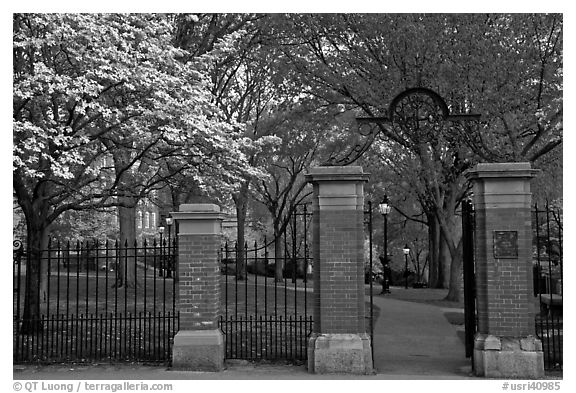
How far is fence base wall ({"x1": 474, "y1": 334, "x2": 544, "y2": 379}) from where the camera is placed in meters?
9.28

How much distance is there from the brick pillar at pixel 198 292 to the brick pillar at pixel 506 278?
4147 mm

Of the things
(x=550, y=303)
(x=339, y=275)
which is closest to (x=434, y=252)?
(x=550, y=303)

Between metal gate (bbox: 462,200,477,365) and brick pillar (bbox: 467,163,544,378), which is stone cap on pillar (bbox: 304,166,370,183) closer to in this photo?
brick pillar (bbox: 467,163,544,378)

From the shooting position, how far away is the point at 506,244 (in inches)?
372

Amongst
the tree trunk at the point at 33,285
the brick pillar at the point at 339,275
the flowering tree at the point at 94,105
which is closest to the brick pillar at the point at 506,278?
the brick pillar at the point at 339,275

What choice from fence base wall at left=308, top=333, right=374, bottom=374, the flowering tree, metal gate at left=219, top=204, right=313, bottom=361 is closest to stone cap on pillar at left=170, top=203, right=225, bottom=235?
metal gate at left=219, top=204, right=313, bottom=361

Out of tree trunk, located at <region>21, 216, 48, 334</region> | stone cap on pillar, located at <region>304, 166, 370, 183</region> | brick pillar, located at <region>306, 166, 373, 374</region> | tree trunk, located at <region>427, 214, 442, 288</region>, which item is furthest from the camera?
tree trunk, located at <region>427, 214, 442, 288</region>

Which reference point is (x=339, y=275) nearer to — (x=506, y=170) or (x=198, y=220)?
(x=198, y=220)

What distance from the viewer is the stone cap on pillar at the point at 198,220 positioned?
995cm

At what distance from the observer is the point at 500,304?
9414 millimetres

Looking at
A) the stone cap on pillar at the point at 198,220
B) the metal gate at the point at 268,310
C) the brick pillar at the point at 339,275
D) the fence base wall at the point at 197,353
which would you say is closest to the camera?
the brick pillar at the point at 339,275

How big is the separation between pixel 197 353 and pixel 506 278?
4943 mm

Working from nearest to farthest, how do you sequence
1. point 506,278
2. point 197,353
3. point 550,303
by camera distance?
point 506,278, point 197,353, point 550,303

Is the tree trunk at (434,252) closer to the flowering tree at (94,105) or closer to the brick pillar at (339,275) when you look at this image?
the flowering tree at (94,105)
